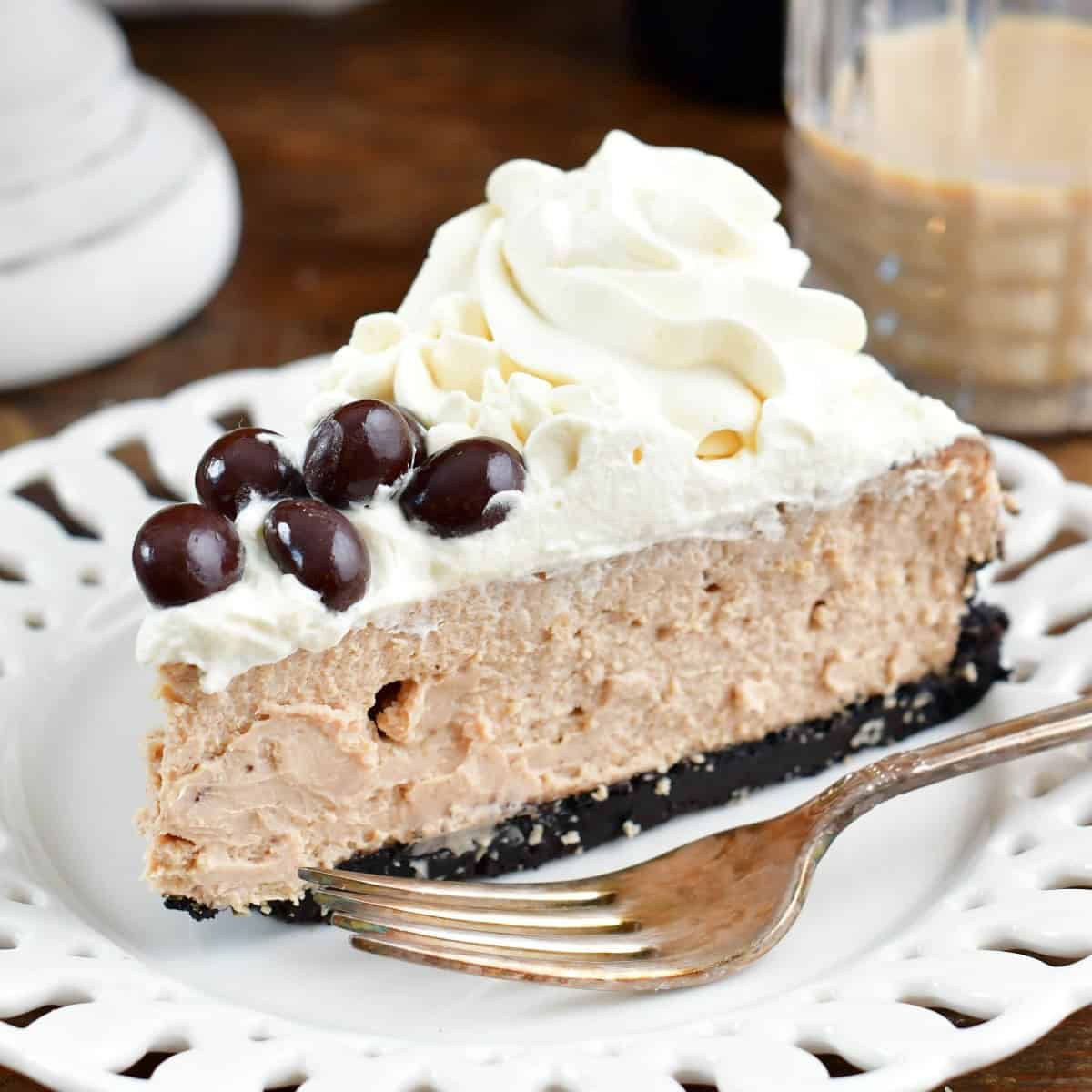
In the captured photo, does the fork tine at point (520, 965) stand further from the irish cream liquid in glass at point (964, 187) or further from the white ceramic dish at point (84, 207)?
the white ceramic dish at point (84, 207)

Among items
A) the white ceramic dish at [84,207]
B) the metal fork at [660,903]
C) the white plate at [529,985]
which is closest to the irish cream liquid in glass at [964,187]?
the white plate at [529,985]

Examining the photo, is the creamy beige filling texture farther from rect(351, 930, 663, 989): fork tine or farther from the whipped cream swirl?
rect(351, 930, 663, 989): fork tine

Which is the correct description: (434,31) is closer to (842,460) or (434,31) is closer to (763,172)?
(763,172)

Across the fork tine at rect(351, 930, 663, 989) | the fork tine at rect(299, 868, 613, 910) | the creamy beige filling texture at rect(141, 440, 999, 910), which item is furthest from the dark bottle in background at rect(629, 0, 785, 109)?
the fork tine at rect(351, 930, 663, 989)

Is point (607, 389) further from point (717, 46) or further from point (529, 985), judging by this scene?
point (717, 46)

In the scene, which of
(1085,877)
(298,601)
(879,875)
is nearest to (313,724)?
(298,601)

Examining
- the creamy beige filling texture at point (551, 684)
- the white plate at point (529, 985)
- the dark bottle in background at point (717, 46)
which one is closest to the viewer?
the white plate at point (529, 985)
